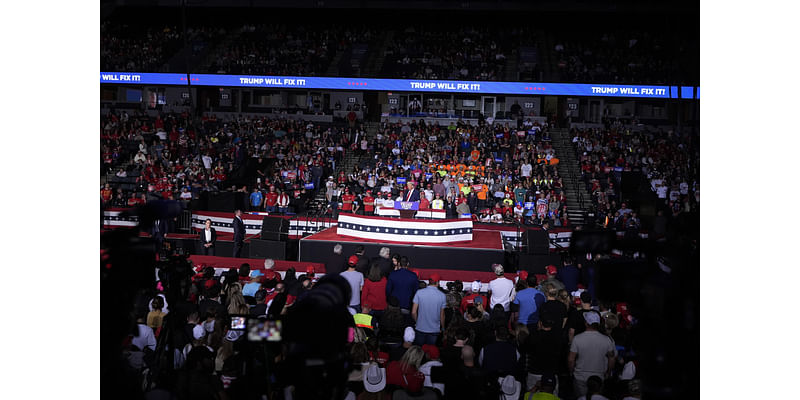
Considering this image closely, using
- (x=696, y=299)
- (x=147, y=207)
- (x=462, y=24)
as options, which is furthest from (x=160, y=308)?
(x=462, y=24)

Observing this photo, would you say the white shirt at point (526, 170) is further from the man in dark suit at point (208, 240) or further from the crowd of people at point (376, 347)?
the crowd of people at point (376, 347)

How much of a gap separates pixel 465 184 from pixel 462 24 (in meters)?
20.3

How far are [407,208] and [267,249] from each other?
12.5 ft

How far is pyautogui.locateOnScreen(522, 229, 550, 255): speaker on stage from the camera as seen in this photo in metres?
14.5

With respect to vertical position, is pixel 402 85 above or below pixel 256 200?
above

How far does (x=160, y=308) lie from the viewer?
792cm

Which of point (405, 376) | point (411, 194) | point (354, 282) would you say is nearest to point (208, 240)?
point (411, 194)

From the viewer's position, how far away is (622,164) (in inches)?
990

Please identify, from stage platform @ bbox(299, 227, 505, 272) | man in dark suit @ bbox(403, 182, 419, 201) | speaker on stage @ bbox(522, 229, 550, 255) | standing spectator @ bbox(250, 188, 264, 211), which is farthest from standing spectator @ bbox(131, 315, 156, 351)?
standing spectator @ bbox(250, 188, 264, 211)

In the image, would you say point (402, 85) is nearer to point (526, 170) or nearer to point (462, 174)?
point (462, 174)

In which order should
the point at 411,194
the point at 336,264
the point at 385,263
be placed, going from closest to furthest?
the point at 336,264 → the point at 385,263 → the point at 411,194

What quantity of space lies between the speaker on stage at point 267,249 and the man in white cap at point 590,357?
9.63m

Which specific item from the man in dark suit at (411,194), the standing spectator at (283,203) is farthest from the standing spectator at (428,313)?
the standing spectator at (283,203)

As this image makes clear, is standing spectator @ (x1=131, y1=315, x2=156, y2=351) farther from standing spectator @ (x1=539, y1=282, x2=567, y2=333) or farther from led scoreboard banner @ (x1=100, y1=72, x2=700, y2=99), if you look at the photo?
led scoreboard banner @ (x1=100, y1=72, x2=700, y2=99)
